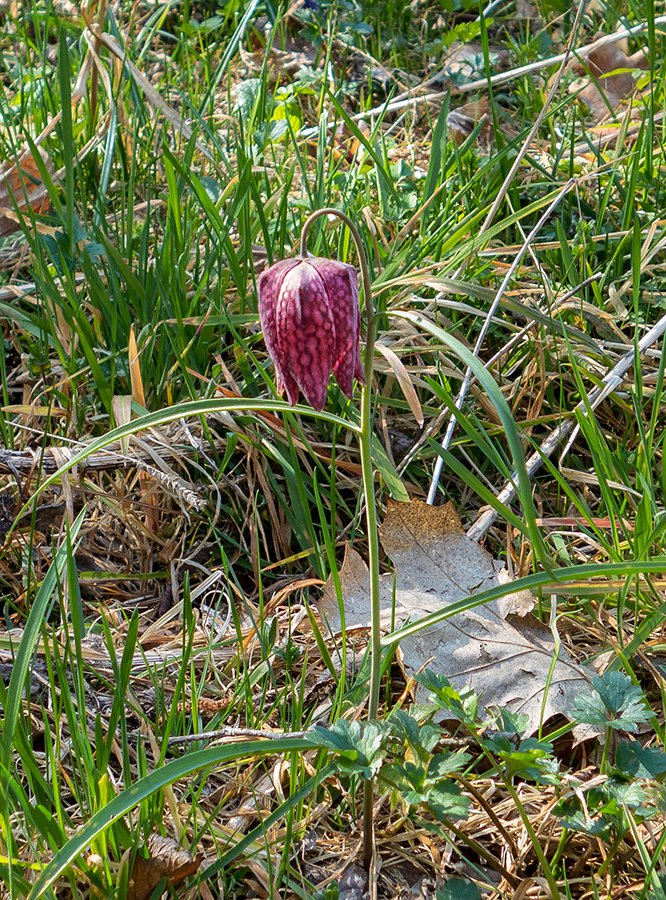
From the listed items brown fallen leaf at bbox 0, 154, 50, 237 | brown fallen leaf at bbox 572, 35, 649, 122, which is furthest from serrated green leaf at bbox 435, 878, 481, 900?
brown fallen leaf at bbox 572, 35, 649, 122

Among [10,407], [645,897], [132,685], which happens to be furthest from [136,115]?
[645,897]

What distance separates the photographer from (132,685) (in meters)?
1.40

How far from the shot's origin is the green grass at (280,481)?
1.10m

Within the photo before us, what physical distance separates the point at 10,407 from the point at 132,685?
22.3 inches

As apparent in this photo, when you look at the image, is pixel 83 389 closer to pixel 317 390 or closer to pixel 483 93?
pixel 317 390

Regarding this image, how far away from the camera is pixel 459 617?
1.41m

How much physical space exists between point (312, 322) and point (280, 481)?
74 centimetres

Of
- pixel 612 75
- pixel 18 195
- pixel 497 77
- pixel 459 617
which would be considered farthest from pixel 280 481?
pixel 612 75

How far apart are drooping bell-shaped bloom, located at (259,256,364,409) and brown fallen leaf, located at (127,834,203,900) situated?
0.51 meters

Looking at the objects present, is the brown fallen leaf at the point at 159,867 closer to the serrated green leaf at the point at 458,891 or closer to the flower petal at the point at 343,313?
the serrated green leaf at the point at 458,891

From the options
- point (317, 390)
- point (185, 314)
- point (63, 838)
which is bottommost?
point (63, 838)

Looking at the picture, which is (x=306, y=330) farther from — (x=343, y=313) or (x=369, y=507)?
(x=369, y=507)

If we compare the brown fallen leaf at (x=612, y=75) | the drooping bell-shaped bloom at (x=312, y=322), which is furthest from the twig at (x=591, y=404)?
the brown fallen leaf at (x=612, y=75)

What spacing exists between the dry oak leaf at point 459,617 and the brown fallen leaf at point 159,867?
377 millimetres
